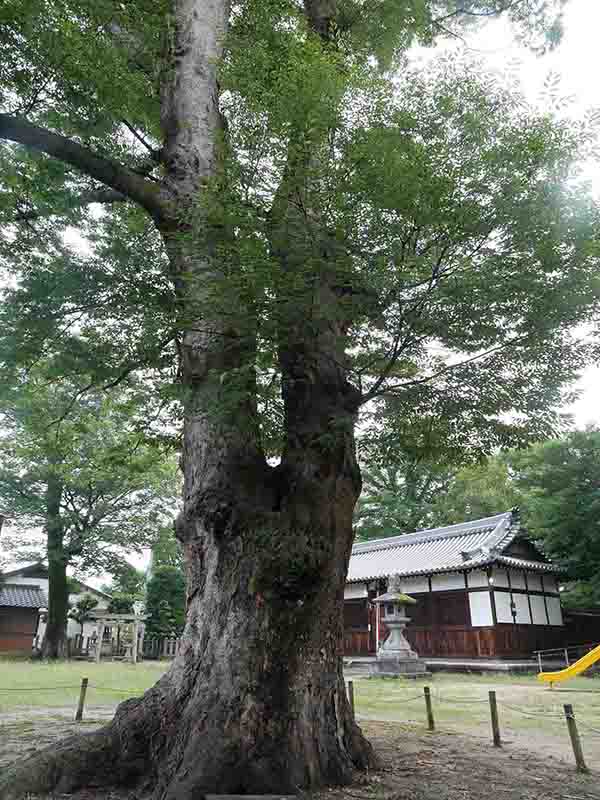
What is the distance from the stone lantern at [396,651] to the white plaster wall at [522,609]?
4393 millimetres

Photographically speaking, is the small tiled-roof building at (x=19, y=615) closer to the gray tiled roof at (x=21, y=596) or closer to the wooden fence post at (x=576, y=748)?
the gray tiled roof at (x=21, y=596)

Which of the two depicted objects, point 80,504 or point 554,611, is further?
point 80,504

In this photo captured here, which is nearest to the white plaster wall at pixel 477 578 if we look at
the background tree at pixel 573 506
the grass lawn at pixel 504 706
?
the background tree at pixel 573 506

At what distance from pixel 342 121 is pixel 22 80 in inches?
133

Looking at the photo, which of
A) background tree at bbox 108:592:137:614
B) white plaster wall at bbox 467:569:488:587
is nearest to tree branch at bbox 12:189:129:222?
white plaster wall at bbox 467:569:488:587

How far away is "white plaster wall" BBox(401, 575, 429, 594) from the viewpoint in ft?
67.6

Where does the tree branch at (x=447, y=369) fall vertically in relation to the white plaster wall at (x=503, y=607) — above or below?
above

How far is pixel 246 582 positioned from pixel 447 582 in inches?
672

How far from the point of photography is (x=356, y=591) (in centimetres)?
2298

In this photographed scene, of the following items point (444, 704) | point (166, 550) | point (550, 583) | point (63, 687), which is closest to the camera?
point (444, 704)

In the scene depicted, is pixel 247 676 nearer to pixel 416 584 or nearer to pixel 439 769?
pixel 439 769

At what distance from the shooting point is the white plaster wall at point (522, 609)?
18922 millimetres

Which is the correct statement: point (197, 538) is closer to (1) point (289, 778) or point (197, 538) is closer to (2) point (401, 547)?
(1) point (289, 778)

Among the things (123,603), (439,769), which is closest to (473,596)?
(439,769)
